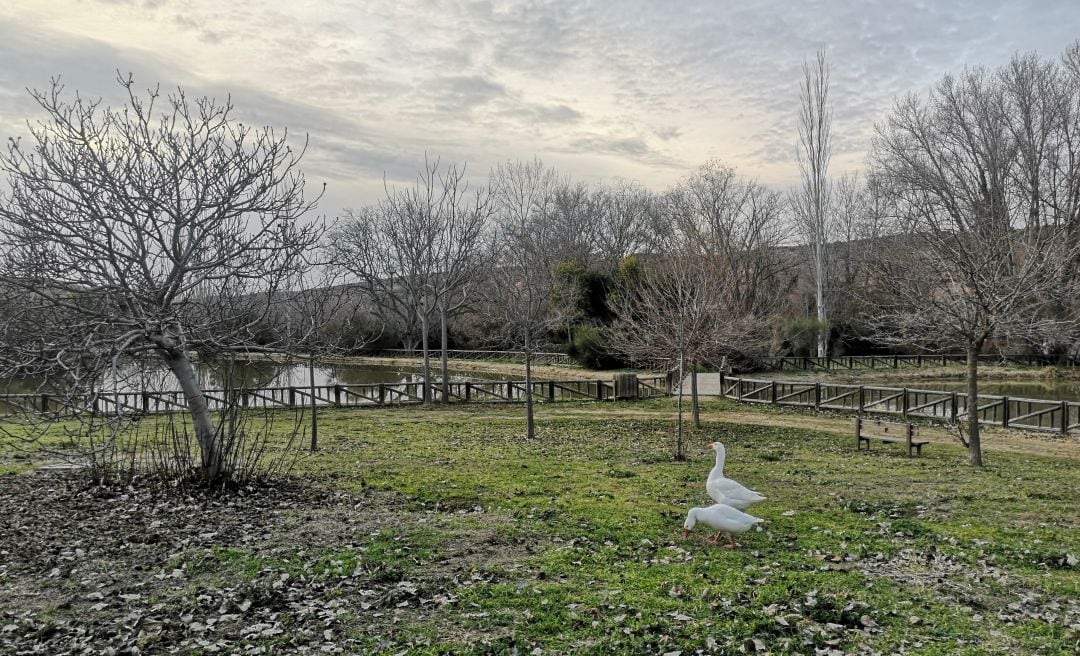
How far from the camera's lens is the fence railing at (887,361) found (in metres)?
37.4

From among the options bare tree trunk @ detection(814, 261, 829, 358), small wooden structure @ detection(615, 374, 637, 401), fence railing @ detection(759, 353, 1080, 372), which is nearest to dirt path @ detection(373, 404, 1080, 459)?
small wooden structure @ detection(615, 374, 637, 401)

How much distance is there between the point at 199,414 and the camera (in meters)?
10.2

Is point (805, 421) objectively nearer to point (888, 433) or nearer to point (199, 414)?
point (888, 433)

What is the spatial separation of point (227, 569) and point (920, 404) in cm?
2363

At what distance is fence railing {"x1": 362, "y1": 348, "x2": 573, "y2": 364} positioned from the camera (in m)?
41.4

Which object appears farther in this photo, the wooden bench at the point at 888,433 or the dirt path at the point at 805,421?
the dirt path at the point at 805,421

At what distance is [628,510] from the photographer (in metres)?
9.23

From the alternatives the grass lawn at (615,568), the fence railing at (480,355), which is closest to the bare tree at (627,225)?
the fence railing at (480,355)

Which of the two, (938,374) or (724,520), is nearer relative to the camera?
(724,520)

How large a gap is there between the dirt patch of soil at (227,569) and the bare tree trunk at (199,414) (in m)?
0.54

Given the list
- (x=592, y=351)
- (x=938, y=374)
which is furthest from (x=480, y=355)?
(x=938, y=374)

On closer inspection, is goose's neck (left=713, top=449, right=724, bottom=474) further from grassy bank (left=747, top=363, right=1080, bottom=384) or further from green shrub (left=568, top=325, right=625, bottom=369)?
green shrub (left=568, top=325, right=625, bottom=369)

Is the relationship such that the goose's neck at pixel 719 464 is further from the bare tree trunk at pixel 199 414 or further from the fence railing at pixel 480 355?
the fence railing at pixel 480 355

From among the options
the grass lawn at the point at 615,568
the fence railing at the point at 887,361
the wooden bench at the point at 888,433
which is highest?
the fence railing at the point at 887,361
